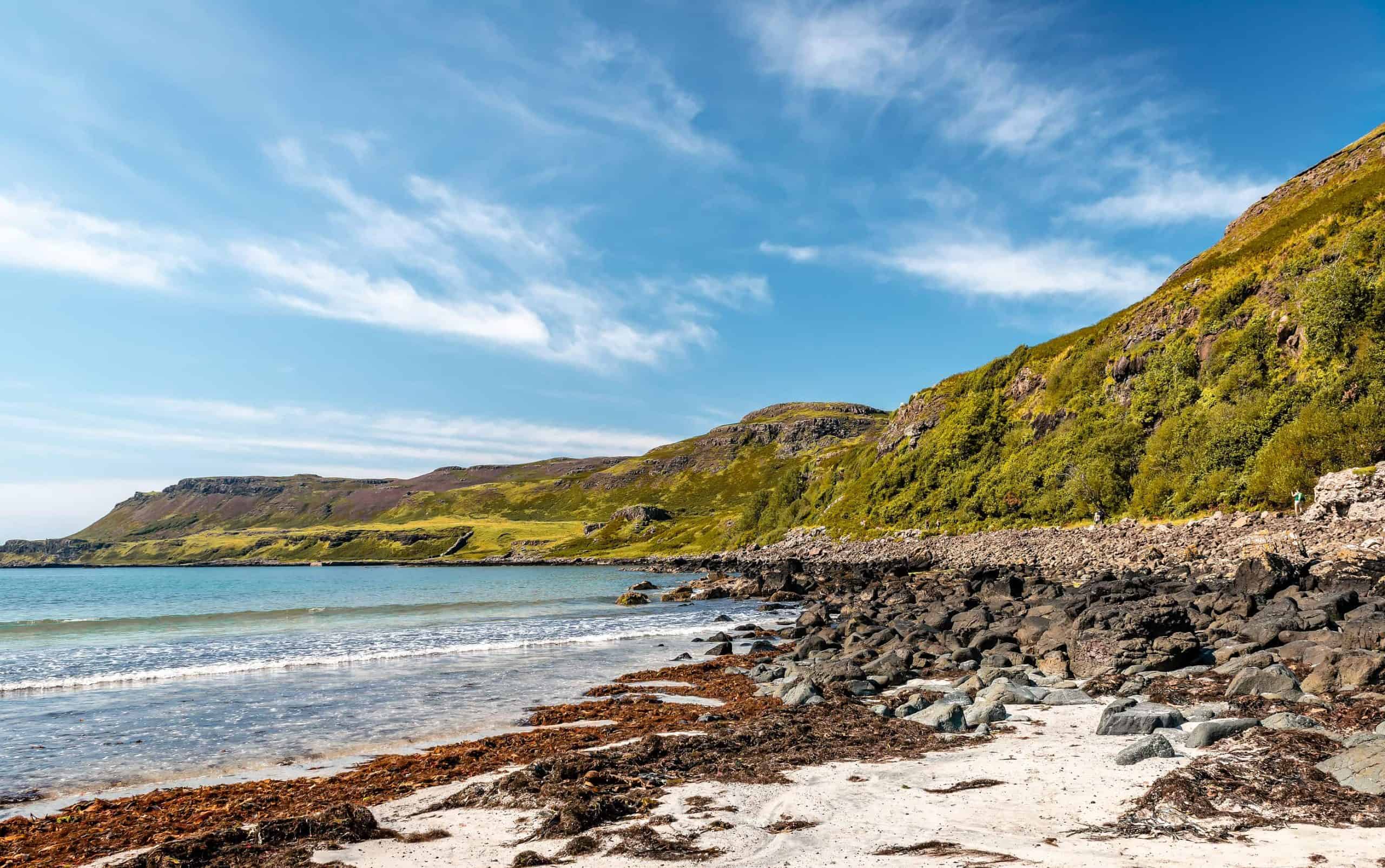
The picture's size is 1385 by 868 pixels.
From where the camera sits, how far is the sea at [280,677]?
1452 cm

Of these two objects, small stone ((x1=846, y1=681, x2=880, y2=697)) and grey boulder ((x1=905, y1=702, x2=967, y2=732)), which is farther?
small stone ((x1=846, y1=681, x2=880, y2=697))

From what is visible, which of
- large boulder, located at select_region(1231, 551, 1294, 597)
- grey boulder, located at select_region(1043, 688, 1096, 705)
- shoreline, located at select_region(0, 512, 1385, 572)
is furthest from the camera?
shoreline, located at select_region(0, 512, 1385, 572)

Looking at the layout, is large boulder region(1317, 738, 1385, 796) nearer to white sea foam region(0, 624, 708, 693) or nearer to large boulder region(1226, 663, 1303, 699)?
large boulder region(1226, 663, 1303, 699)

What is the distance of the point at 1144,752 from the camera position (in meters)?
10.3

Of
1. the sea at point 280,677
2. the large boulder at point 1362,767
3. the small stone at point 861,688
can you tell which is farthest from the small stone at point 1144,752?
the sea at point 280,677

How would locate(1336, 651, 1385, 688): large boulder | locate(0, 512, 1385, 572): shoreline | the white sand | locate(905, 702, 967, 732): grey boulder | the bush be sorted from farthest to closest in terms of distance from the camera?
the bush, locate(0, 512, 1385, 572): shoreline, locate(905, 702, 967, 732): grey boulder, locate(1336, 651, 1385, 688): large boulder, the white sand

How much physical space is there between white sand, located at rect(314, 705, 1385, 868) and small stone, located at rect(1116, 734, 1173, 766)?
13 cm

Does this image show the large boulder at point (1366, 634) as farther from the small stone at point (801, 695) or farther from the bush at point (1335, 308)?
the bush at point (1335, 308)

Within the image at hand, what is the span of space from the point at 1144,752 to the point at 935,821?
4.09m

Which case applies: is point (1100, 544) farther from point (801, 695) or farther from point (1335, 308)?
point (801, 695)

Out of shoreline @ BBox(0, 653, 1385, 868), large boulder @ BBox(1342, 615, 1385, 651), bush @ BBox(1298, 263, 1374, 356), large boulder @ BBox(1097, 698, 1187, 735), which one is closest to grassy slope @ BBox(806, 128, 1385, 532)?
bush @ BBox(1298, 263, 1374, 356)

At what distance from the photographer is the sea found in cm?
1452

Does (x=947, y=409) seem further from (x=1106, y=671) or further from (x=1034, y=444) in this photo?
(x=1106, y=671)

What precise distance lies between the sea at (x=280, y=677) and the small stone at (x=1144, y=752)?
12.8 metres
